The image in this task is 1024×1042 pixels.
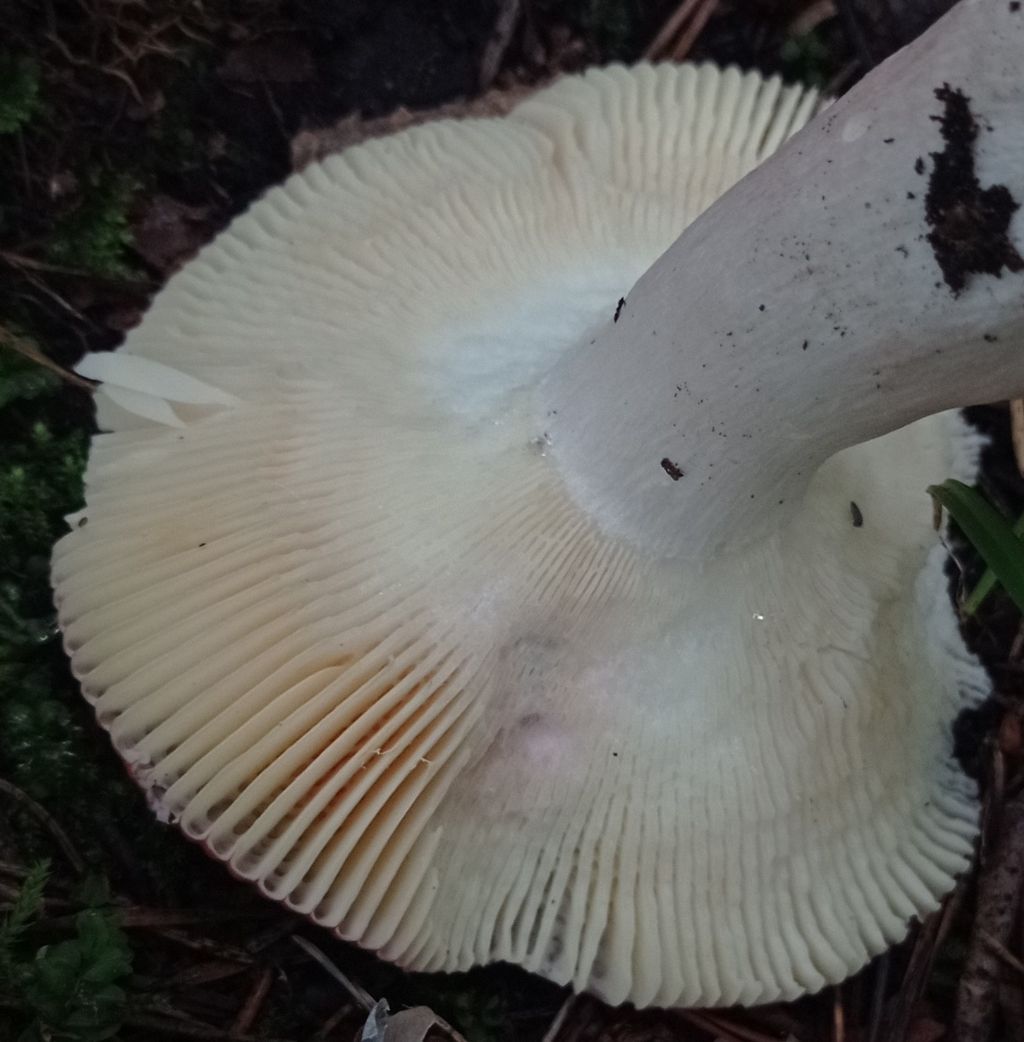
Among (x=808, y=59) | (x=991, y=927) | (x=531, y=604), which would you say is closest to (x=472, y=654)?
(x=531, y=604)

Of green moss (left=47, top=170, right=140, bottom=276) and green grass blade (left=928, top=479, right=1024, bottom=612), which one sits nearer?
green grass blade (left=928, top=479, right=1024, bottom=612)

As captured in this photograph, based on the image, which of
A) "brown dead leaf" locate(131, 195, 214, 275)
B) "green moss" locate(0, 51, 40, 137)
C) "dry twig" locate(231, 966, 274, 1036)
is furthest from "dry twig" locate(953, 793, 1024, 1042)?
"green moss" locate(0, 51, 40, 137)

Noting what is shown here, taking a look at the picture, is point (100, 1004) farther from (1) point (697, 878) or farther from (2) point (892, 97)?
(2) point (892, 97)

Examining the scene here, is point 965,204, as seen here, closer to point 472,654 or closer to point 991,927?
point 472,654

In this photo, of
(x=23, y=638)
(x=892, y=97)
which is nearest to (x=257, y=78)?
(x=23, y=638)

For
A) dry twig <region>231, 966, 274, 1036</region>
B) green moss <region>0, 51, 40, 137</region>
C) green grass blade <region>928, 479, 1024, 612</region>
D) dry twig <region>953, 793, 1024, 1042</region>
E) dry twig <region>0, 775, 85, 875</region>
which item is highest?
green grass blade <region>928, 479, 1024, 612</region>

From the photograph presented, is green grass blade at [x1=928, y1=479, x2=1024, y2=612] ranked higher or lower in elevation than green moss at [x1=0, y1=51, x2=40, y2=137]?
higher

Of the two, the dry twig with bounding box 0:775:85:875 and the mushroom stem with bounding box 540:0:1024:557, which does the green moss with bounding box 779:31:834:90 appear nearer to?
the mushroom stem with bounding box 540:0:1024:557
